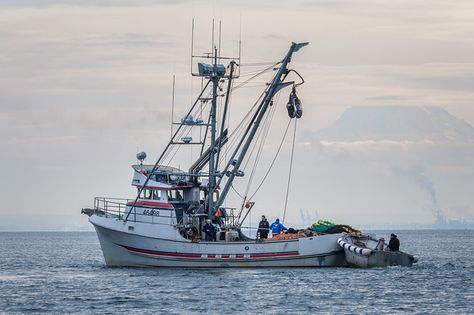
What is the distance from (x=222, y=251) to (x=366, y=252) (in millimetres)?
6860

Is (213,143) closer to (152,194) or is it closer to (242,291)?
(152,194)

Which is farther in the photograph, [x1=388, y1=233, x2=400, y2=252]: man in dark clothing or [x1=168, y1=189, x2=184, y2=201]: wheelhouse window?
[x1=168, y1=189, x2=184, y2=201]: wheelhouse window

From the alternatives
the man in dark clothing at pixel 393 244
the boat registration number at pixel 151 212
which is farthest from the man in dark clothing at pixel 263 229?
the man in dark clothing at pixel 393 244

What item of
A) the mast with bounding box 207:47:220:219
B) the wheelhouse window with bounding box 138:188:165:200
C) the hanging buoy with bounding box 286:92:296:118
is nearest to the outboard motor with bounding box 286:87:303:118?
the hanging buoy with bounding box 286:92:296:118

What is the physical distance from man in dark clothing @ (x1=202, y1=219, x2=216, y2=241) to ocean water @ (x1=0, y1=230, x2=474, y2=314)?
1.70m

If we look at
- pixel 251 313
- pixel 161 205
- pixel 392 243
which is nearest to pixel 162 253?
pixel 161 205

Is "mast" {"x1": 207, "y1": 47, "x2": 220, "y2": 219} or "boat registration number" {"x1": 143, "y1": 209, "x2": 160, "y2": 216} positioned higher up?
"mast" {"x1": 207, "y1": 47, "x2": 220, "y2": 219}

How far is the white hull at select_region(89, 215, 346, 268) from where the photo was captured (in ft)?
170

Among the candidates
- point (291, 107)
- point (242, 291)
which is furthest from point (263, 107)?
point (242, 291)

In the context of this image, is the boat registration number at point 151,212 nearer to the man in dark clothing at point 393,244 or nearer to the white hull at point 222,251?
the white hull at point 222,251

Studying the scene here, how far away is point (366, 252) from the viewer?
52.1 meters

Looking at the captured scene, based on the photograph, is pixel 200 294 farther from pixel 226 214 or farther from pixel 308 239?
pixel 226 214

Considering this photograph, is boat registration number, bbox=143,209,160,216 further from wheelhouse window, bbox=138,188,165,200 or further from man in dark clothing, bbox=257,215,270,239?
man in dark clothing, bbox=257,215,270,239

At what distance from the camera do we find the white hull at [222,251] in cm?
5194
